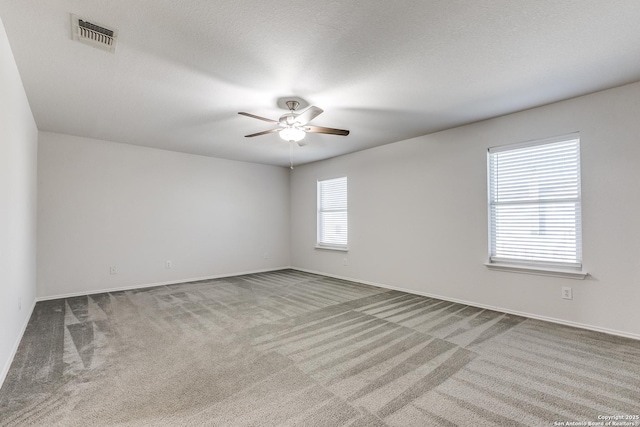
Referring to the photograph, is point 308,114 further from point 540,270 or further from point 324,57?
point 540,270

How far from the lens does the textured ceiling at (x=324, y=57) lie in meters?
1.89

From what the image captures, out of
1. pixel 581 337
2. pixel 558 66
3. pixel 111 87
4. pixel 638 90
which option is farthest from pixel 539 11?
pixel 111 87

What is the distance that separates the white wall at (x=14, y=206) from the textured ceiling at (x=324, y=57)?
8.9 inches

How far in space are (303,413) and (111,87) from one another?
3342 millimetres

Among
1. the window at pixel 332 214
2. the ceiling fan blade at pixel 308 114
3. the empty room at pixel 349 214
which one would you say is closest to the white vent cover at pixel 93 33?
the empty room at pixel 349 214

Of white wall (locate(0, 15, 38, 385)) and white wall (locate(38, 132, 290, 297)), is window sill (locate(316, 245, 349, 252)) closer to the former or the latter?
white wall (locate(38, 132, 290, 297))

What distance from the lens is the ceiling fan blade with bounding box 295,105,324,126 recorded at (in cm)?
283

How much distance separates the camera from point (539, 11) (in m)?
1.89

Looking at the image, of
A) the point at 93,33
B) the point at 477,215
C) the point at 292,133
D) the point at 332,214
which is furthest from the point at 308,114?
the point at 332,214

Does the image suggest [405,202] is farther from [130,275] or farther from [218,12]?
[130,275]

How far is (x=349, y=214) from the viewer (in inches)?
229

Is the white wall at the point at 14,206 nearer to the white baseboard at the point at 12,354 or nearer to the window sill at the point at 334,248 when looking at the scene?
the white baseboard at the point at 12,354

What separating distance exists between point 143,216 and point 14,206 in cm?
258

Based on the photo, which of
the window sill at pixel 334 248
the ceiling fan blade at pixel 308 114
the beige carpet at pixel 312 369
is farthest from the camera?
the window sill at pixel 334 248
